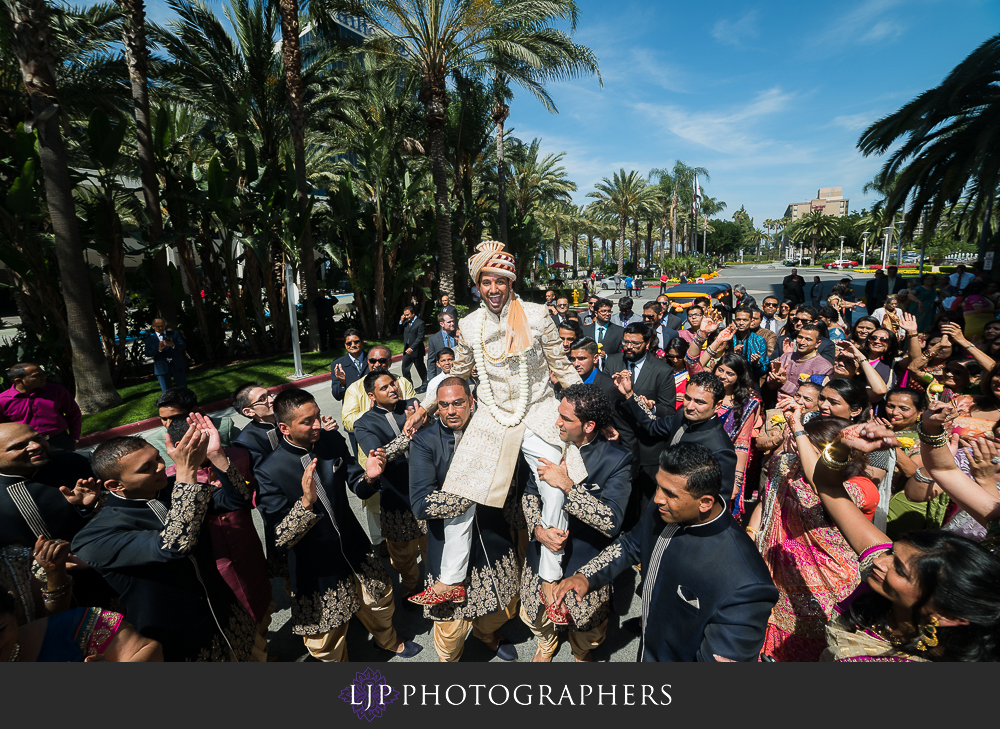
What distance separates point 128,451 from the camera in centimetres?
241

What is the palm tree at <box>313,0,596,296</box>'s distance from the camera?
1397cm

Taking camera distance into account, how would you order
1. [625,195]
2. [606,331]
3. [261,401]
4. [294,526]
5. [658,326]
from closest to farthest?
[294,526], [261,401], [606,331], [658,326], [625,195]

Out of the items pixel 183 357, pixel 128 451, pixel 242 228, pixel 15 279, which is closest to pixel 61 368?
pixel 15 279

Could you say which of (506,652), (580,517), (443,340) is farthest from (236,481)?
(443,340)

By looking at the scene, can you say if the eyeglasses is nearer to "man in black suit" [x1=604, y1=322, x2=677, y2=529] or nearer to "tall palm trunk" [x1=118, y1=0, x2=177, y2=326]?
"man in black suit" [x1=604, y1=322, x2=677, y2=529]

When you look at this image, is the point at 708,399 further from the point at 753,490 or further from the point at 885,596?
the point at 753,490

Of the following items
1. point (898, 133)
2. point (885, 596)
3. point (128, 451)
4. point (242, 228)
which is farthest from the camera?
point (898, 133)

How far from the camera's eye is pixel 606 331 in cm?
747

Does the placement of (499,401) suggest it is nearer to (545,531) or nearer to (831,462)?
(545,531)

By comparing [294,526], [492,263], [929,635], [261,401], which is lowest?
[294,526]

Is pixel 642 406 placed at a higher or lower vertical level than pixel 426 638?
higher

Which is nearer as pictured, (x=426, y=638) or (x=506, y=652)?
(x=506, y=652)

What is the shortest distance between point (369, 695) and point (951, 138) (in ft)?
68.2

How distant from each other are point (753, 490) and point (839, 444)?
3308 millimetres
